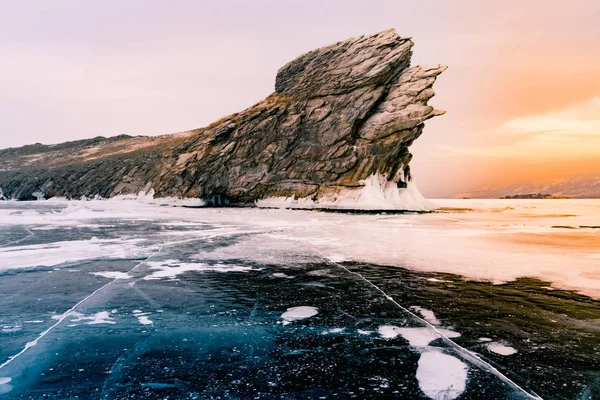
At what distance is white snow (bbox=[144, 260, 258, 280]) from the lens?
829cm

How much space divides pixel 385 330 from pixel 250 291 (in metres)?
2.80

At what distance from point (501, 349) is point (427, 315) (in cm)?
130

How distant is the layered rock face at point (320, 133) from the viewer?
4725cm

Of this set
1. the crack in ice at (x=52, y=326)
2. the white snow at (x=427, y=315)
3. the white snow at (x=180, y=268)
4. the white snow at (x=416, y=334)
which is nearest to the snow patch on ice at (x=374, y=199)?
the white snow at (x=180, y=268)

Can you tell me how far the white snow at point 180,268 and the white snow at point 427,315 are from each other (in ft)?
13.7

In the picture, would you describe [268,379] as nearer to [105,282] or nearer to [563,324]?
[563,324]

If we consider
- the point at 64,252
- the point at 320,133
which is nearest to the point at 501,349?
the point at 64,252

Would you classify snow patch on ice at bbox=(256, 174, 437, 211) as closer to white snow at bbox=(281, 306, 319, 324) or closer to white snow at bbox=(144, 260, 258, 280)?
white snow at bbox=(144, 260, 258, 280)

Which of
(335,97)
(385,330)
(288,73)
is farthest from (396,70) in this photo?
(385,330)

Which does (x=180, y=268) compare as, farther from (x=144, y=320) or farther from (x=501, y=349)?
(x=501, y=349)

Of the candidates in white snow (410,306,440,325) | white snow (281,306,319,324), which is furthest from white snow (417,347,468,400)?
white snow (281,306,319,324)

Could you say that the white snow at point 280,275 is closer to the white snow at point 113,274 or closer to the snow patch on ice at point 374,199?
the white snow at point 113,274

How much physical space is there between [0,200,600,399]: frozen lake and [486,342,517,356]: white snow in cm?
2

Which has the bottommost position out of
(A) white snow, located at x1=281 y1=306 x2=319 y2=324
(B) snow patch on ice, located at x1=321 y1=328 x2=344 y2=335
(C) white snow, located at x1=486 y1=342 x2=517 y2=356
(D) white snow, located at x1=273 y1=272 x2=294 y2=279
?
(A) white snow, located at x1=281 y1=306 x2=319 y2=324
